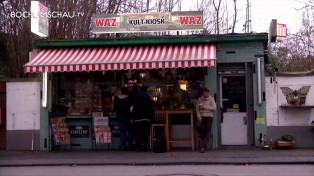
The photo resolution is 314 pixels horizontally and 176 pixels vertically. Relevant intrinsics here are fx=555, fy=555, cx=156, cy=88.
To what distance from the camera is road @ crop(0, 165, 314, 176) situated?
11.7 m

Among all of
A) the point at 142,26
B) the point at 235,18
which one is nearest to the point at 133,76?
the point at 142,26

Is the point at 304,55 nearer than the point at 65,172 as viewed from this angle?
No

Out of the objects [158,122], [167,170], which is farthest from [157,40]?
[167,170]

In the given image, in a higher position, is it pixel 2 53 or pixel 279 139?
pixel 2 53

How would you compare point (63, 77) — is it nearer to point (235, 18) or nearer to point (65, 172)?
point (65, 172)

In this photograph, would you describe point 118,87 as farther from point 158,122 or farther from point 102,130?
point 158,122

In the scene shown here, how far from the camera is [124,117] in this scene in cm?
1672

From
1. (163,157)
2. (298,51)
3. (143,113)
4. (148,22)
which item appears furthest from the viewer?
(298,51)

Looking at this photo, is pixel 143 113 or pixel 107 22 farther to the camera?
pixel 107 22

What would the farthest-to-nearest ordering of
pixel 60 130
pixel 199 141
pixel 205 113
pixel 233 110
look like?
pixel 60 130 → pixel 233 110 → pixel 199 141 → pixel 205 113

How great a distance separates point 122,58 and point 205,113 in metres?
2.90

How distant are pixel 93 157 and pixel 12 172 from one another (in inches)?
119

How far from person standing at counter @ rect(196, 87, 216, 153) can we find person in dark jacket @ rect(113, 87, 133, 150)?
2.17 m

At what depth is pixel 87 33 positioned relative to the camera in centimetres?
2586
